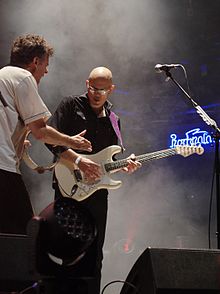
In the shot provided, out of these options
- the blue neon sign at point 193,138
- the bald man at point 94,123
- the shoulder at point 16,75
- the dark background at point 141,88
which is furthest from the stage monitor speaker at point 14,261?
the blue neon sign at point 193,138

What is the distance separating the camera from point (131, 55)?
541cm

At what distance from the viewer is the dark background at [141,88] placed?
17.0ft

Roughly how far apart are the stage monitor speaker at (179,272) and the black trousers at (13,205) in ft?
2.17

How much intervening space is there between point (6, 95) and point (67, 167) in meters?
0.97

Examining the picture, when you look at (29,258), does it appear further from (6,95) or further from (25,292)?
(6,95)

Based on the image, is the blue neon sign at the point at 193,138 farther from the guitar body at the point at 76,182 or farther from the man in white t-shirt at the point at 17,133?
the man in white t-shirt at the point at 17,133

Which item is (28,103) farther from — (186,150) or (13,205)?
(186,150)

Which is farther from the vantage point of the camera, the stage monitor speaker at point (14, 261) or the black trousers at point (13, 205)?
the black trousers at point (13, 205)

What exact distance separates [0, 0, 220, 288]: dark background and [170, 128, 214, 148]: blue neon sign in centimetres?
9

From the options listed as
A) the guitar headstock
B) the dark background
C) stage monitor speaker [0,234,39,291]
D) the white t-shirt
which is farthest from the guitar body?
the dark background

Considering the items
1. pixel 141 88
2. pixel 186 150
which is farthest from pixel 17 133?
pixel 141 88

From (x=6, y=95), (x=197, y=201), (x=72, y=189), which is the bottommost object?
(x=197, y=201)

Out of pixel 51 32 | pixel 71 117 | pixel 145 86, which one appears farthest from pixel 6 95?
pixel 145 86

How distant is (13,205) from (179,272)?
2.91 feet
